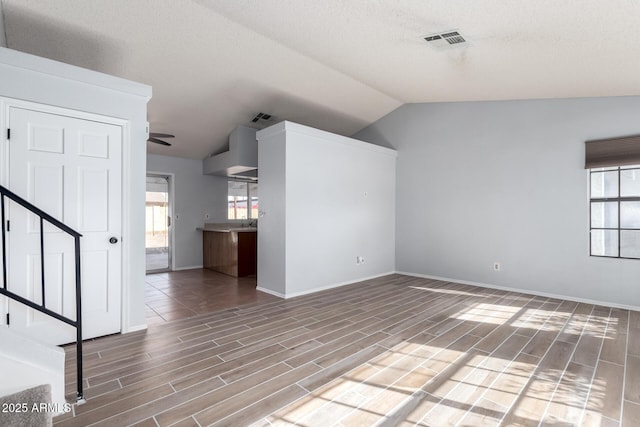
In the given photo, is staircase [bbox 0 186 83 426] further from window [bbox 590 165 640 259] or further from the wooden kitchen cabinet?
window [bbox 590 165 640 259]

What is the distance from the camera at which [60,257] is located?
281 centimetres

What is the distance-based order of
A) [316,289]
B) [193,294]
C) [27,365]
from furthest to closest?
[316,289]
[193,294]
[27,365]

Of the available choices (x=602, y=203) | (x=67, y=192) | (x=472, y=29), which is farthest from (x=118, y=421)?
(x=602, y=203)

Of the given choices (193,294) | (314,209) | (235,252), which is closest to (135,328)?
(193,294)

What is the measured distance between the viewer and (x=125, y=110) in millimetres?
3150

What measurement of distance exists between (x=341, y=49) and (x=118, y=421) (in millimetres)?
4152

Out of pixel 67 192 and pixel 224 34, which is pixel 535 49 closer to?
pixel 224 34

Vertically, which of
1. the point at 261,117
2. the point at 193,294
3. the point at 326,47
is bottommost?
the point at 193,294

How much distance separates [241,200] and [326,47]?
491 centimetres

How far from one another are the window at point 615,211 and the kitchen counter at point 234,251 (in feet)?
18.3

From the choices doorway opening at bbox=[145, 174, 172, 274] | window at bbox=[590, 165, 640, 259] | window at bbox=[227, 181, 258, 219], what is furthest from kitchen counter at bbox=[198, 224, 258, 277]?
window at bbox=[590, 165, 640, 259]

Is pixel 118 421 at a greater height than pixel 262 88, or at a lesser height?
lesser

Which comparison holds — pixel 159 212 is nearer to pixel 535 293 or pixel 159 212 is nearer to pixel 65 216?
pixel 65 216

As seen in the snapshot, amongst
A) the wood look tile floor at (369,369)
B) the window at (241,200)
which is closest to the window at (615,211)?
the wood look tile floor at (369,369)
